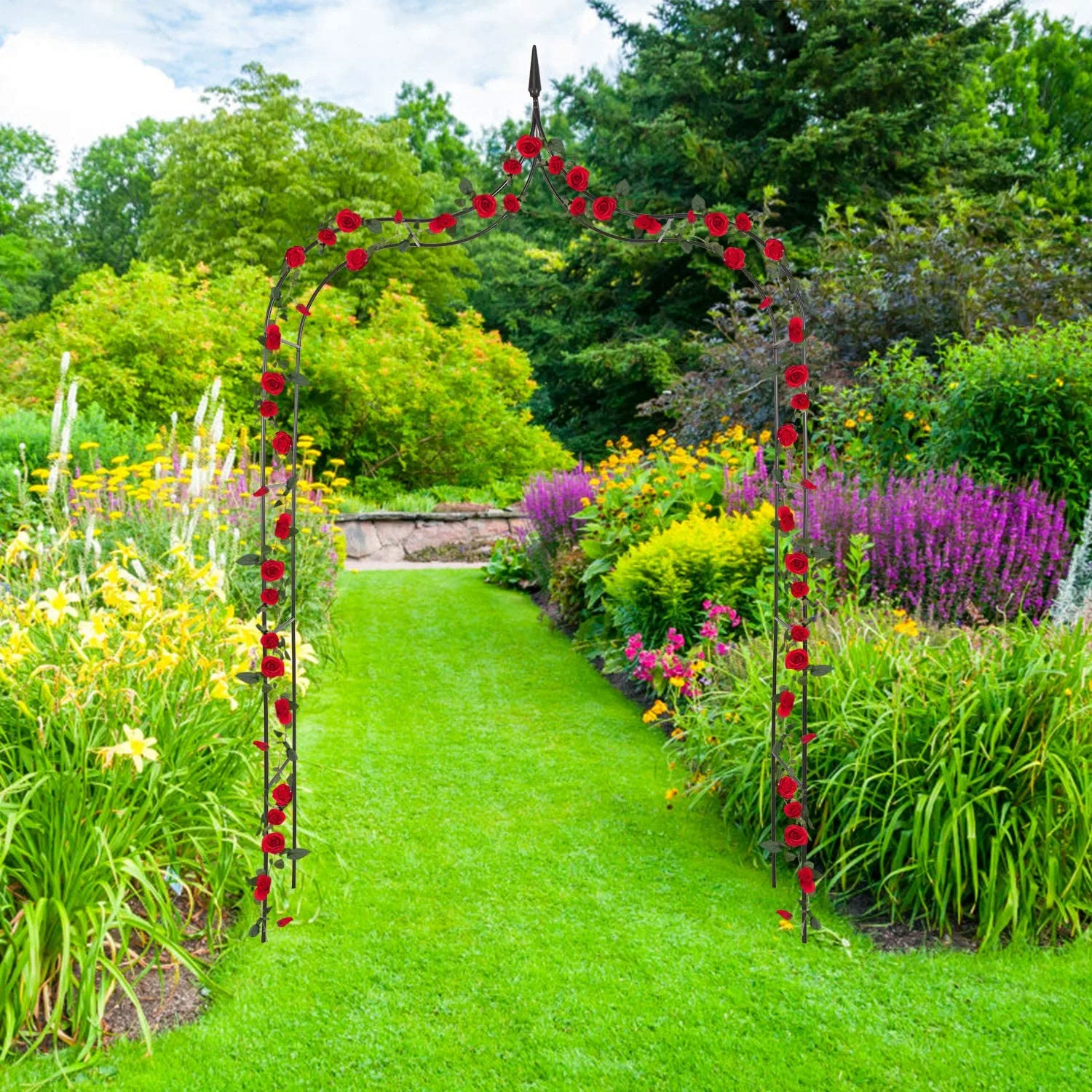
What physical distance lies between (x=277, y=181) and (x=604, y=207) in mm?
18726

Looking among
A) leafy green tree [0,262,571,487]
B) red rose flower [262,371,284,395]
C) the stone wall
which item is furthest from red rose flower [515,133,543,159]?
leafy green tree [0,262,571,487]

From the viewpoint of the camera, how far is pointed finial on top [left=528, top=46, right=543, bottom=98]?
2377mm

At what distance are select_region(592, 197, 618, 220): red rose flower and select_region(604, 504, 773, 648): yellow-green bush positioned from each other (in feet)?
7.72

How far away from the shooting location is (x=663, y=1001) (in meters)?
2.42

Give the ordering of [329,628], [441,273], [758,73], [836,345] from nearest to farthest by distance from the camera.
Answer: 1. [329,628]
2. [836,345]
3. [758,73]
4. [441,273]

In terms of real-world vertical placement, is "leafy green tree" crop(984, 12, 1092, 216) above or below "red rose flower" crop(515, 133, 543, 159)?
above

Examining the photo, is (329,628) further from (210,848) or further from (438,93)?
(438,93)

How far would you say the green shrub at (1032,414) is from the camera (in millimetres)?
5445

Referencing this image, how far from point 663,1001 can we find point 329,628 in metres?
3.80

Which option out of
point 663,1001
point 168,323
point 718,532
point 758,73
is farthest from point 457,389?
point 663,1001

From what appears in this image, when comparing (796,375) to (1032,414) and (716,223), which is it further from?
(1032,414)

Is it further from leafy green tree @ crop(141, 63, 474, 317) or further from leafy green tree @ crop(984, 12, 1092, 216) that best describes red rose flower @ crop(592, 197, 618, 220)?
leafy green tree @ crop(984, 12, 1092, 216)

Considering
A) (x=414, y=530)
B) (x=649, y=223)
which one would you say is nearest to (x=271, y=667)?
(x=649, y=223)

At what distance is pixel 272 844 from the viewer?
256 centimetres
